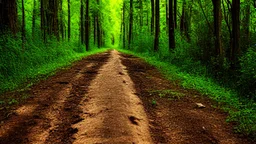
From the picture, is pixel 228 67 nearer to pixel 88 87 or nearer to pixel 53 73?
pixel 88 87

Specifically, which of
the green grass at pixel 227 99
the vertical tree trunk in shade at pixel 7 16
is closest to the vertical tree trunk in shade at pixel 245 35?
the green grass at pixel 227 99

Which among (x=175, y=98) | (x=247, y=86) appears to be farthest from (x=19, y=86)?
(x=247, y=86)

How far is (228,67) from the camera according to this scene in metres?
9.82

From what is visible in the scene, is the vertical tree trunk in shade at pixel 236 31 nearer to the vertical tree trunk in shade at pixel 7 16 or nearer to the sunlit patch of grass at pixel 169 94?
the sunlit patch of grass at pixel 169 94

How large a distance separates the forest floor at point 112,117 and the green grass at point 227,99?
279mm

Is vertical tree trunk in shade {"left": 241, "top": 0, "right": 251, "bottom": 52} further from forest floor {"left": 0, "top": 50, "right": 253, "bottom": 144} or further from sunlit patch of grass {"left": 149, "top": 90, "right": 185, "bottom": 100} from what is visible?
sunlit patch of grass {"left": 149, "top": 90, "right": 185, "bottom": 100}

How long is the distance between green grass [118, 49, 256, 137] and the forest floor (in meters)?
0.28

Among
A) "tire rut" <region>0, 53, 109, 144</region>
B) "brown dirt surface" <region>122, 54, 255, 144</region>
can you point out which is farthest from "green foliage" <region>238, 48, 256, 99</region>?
"tire rut" <region>0, 53, 109, 144</region>

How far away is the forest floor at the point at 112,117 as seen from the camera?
475 centimetres

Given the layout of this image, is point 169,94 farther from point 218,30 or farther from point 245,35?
point 245,35

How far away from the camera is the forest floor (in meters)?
4.75

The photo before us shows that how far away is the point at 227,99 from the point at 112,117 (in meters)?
4.08

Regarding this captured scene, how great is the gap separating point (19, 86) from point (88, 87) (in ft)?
7.53

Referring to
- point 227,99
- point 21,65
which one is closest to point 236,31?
point 227,99
